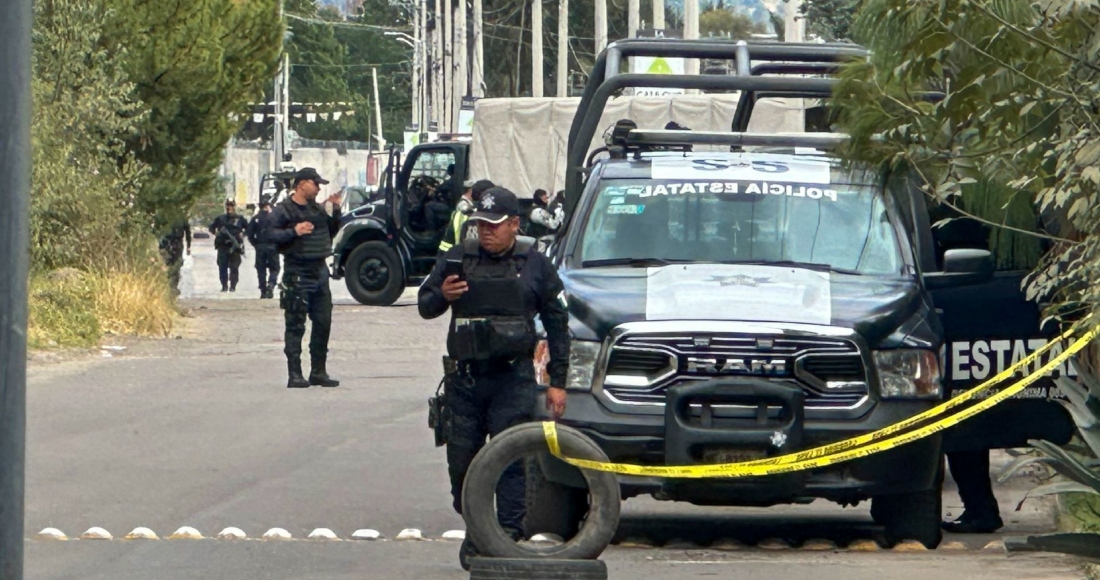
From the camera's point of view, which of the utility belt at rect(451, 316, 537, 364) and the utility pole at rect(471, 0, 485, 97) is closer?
the utility belt at rect(451, 316, 537, 364)

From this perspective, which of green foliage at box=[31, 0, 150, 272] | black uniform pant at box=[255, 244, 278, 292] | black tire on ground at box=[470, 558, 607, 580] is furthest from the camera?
black uniform pant at box=[255, 244, 278, 292]

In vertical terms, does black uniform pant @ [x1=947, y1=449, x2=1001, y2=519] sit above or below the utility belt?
below

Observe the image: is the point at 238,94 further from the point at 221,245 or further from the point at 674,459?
the point at 674,459

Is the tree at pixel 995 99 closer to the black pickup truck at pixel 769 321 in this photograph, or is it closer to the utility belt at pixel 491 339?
the black pickup truck at pixel 769 321

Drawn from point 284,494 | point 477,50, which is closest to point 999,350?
point 284,494

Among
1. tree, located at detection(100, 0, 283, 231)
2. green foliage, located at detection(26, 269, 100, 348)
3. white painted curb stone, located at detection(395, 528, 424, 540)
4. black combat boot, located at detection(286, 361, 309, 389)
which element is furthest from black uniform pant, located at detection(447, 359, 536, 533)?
tree, located at detection(100, 0, 283, 231)

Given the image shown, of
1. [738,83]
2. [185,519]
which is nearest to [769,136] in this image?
[738,83]

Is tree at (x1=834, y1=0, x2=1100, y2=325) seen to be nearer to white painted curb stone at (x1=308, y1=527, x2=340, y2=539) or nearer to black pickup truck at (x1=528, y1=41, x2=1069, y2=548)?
black pickup truck at (x1=528, y1=41, x2=1069, y2=548)

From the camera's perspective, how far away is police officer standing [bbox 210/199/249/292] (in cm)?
3247

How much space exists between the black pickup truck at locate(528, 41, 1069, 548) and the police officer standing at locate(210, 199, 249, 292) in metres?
22.8

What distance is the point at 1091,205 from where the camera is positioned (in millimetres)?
6324

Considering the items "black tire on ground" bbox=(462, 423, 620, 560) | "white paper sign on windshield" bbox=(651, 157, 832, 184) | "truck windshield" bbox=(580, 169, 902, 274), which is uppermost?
"white paper sign on windshield" bbox=(651, 157, 832, 184)

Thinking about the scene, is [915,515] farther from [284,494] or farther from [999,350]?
[284,494]

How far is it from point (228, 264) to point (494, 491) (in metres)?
27.1
